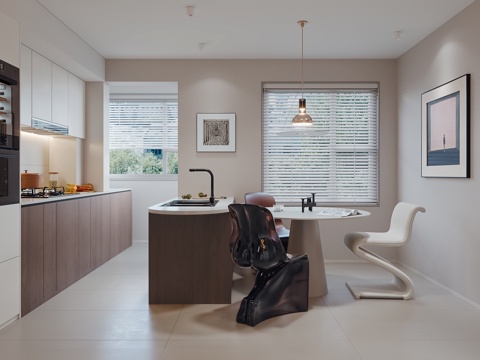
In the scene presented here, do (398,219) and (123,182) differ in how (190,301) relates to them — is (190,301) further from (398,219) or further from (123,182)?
(123,182)

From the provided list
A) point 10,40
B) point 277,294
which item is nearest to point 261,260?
point 277,294

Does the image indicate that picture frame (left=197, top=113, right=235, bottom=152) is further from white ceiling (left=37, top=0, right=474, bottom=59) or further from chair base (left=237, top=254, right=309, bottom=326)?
chair base (left=237, top=254, right=309, bottom=326)

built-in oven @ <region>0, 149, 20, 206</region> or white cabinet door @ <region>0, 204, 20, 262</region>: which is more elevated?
built-in oven @ <region>0, 149, 20, 206</region>

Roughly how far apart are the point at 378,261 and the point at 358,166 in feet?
6.74

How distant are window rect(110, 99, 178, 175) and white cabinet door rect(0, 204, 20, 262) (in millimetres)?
3659

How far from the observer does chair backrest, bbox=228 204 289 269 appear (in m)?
3.15

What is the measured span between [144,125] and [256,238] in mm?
4180

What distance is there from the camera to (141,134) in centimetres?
678

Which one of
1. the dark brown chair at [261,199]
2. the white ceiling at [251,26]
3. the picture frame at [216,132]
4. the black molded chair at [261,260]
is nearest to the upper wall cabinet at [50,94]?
the white ceiling at [251,26]

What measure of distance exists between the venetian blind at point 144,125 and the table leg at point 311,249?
10.8ft

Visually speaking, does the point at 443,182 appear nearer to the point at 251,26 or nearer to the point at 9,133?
the point at 251,26

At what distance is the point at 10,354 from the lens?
2582 mm

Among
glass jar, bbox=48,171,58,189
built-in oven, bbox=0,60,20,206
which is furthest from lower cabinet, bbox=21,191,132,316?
glass jar, bbox=48,171,58,189

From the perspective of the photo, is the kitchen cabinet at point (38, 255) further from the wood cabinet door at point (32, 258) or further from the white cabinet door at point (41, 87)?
the white cabinet door at point (41, 87)
